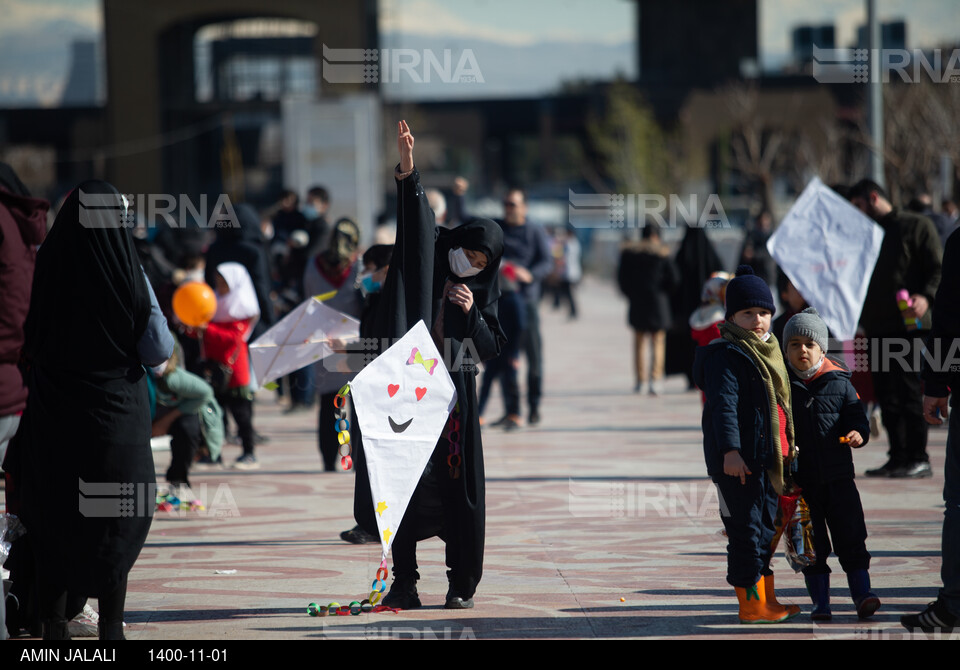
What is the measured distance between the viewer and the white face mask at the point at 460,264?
5.84 metres

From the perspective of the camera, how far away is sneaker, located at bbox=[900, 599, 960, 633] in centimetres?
515

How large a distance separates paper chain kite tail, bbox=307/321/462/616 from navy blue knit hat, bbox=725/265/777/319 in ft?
4.05

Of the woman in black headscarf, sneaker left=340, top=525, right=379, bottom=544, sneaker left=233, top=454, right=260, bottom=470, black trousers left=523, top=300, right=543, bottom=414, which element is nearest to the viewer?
the woman in black headscarf

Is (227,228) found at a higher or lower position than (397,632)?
higher

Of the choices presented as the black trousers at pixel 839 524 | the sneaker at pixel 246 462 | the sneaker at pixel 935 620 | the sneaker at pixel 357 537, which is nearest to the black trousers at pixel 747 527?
the black trousers at pixel 839 524

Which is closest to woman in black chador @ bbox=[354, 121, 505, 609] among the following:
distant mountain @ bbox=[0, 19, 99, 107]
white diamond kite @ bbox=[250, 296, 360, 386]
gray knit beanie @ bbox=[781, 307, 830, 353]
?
gray knit beanie @ bbox=[781, 307, 830, 353]

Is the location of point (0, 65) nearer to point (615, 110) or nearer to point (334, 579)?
point (615, 110)

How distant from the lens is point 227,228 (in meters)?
10.8

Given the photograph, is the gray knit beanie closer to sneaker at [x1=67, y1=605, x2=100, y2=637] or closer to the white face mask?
the white face mask

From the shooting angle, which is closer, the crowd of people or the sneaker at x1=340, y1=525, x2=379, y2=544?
the crowd of people

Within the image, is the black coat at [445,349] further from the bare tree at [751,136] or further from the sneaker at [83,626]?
the bare tree at [751,136]

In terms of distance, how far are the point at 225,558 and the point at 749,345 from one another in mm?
3088

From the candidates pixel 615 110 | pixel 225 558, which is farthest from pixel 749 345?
pixel 615 110
